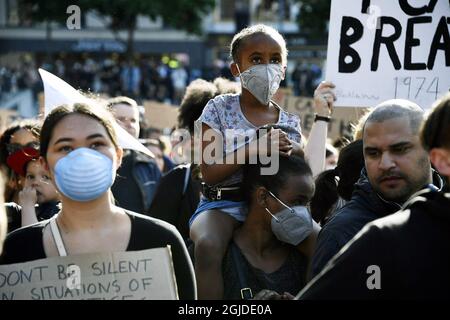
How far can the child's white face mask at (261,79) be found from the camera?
4215mm

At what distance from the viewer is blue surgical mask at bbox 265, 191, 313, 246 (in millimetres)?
3824

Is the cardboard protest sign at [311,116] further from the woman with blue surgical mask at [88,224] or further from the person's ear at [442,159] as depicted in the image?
the person's ear at [442,159]

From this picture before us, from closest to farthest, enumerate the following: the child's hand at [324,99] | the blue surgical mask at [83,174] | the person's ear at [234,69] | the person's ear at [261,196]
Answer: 1. the blue surgical mask at [83,174]
2. the person's ear at [261,196]
3. the person's ear at [234,69]
4. the child's hand at [324,99]

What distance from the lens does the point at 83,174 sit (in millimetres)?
2879

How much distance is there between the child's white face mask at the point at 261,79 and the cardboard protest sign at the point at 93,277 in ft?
4.90

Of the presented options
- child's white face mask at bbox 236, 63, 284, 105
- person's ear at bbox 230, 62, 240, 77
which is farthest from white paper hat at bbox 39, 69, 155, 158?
person's ear at bbox 230, 62, 240, 77

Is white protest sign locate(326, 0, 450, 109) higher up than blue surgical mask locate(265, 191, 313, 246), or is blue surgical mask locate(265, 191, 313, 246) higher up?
white protest sign locate(326, 0, 450, 109)

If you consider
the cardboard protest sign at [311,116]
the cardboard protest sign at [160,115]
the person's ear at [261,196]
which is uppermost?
the person's ear at [261,196]

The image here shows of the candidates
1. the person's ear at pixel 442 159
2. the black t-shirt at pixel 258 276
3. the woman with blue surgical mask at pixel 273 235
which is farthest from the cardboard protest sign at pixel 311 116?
the person's ear at pixel 442 159

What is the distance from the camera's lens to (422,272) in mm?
2420

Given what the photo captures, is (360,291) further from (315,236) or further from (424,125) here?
(315,236)

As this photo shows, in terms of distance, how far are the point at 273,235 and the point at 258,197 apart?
185 millimetres

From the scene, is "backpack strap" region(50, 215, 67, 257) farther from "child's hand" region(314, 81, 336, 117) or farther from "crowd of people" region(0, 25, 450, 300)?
"child's hand" region(314, 81, 336, 117)
